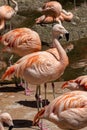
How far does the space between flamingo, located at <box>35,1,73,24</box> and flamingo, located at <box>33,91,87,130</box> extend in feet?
21.1

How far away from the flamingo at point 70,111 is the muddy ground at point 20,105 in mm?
707

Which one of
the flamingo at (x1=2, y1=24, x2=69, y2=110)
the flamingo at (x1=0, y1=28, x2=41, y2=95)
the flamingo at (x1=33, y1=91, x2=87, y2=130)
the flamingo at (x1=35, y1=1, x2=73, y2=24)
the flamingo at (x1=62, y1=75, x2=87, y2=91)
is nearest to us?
the flamingo at (x1=33, y1=91, x2=87, y2=130)

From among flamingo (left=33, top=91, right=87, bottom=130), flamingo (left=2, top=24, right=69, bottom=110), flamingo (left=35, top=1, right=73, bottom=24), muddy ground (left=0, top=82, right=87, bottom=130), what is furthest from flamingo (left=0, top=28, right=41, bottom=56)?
flamingo (left=35, top=1, right=73, bottom=24)

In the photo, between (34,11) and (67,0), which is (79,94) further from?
(67,0)

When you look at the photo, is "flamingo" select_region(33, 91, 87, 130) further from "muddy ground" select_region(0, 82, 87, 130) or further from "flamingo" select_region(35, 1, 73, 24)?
"flamingo" select_region(35, 1, 73, 24)

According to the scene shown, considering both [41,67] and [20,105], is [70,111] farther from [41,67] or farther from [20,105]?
[20,105]

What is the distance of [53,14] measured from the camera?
1160cm

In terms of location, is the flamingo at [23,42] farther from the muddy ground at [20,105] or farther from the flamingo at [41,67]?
the flamingo at [41,67]

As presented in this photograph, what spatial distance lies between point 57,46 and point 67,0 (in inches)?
312

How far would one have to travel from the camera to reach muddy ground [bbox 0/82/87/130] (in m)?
5.98

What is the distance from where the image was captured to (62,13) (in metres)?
12.0

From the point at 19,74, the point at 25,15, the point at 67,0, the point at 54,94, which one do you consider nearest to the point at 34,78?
the point at 19,74

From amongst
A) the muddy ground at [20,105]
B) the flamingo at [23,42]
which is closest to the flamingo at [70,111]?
the muddy ground at [20,105]

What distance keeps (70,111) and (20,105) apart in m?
1.80
